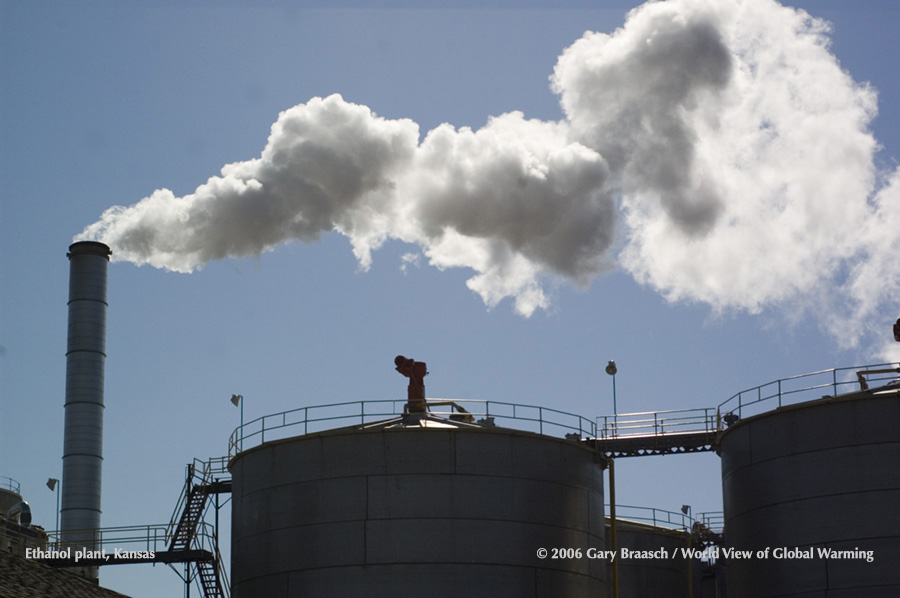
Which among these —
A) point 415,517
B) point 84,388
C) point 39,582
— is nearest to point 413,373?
point 415,517

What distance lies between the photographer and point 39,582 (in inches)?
1245

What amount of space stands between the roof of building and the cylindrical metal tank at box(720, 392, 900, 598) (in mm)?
17062

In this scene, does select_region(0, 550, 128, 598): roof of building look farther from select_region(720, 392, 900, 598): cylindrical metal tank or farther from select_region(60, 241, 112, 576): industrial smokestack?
select_region(720, 392, 900, 598): cylindrical metal tank

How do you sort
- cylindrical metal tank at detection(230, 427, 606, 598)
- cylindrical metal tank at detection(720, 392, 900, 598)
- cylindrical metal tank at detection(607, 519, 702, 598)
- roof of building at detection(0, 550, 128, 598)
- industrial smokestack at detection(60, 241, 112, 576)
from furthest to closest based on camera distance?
industrial smokestack at detection(60, 241, 112, 576), cylindrical metal tank at detection(607, 519, 702, 598), cylindrical metal tank at detection(230, 427, 606, 598), cylindrical metal tank at detection(720, 392, 900, 598), roof of building at detection(0, 550, 128, 598)

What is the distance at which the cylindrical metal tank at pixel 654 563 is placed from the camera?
1633 inches

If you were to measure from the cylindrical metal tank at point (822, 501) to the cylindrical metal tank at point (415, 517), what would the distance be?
432 centimetres

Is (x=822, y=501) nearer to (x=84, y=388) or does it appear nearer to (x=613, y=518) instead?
(x=613, y=518)

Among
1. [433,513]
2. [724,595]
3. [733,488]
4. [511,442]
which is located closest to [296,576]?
[433,513]

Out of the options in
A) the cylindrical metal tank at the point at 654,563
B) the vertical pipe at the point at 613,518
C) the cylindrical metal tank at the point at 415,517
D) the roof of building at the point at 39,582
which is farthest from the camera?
the cylindrical metal tank at the point at 654,563

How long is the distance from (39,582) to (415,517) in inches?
377

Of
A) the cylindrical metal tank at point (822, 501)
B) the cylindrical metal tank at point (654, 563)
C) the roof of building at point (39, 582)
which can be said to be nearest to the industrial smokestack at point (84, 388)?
the roof of building at point (39, 582)

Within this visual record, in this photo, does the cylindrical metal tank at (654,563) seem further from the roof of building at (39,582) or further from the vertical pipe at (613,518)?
the roof of building at (39,582)

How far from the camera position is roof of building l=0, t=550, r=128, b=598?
95.8 ft

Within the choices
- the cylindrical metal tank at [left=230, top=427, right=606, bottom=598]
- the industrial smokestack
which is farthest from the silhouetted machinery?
the industrial smokestack
